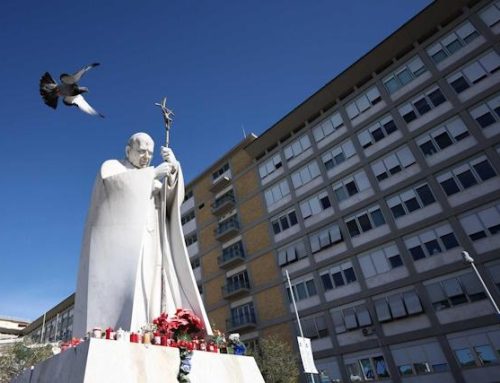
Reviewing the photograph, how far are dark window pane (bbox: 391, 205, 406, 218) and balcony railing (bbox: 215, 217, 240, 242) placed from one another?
627 inches

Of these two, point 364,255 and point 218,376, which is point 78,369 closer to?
point 218,376

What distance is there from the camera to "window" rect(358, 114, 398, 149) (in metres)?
29.3

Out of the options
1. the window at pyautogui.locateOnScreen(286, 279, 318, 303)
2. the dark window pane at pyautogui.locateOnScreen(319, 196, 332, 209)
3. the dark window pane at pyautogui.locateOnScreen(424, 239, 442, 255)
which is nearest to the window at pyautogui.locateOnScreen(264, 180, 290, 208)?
the dark window pane at pyautogui.locateOnScreen(319, 196, 332, 209)

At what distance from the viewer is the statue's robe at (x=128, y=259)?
6379 mm

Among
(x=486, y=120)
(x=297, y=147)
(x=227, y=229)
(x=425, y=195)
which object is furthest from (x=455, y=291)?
(x=227, y=229)

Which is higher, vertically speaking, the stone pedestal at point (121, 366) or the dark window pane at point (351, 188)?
the dark window pane at point (351, 188)

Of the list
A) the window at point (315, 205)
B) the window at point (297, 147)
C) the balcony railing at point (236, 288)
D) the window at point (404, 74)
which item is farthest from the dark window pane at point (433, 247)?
the balcony railing at point (236, 288)

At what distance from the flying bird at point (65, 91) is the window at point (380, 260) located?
23247 mm

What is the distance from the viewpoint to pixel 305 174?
33875 millimetres

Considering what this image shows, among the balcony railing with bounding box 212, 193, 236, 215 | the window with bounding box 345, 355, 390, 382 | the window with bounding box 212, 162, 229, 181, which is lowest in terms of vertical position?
the window with bounding box 345, 355, 390, 382

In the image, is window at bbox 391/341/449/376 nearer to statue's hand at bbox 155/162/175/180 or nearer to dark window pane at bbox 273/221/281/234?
dark window pane at bbox 273/221/281/234

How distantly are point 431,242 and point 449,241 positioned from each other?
3.62 feet

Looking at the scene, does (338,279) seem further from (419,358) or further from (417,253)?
(419,358)

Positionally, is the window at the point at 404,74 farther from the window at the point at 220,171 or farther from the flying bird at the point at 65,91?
the flying bird at the point at 65,91
